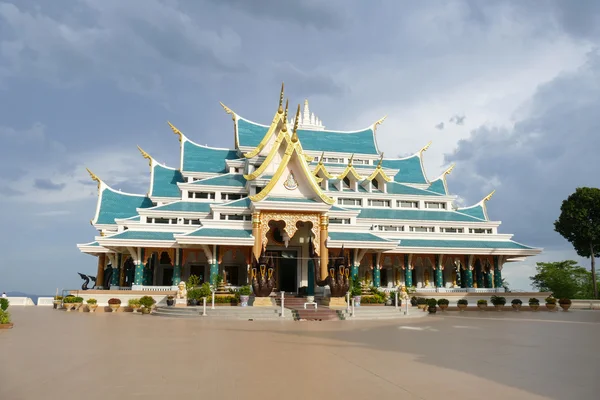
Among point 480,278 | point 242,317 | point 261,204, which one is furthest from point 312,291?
point 480,278

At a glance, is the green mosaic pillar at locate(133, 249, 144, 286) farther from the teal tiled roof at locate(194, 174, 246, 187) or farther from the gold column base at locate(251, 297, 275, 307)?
the gold column base at locate(251, 297, 275, 307)

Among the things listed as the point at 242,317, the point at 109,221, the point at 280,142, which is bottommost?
the point at 242,317

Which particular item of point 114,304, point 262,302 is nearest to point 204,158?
point 114,304

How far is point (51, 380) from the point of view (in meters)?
5.88

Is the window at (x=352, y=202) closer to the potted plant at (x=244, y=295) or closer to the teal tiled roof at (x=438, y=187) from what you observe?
the teal tiled roof at (x=438, y=187)

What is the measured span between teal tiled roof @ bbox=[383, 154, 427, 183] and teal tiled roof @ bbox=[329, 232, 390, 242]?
10.8 metres

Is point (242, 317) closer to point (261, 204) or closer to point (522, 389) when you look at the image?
point (261, 204)

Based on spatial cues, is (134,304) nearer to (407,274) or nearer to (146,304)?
(146,304)

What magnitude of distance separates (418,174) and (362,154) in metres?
5.22

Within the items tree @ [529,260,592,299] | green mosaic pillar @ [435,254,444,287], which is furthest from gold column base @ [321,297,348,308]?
tree @ [529,260,592,299]

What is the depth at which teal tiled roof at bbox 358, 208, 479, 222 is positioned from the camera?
29.9 meters

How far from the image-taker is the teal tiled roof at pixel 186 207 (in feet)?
88.6

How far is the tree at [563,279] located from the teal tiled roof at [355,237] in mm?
19343

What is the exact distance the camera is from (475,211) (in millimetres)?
33906
